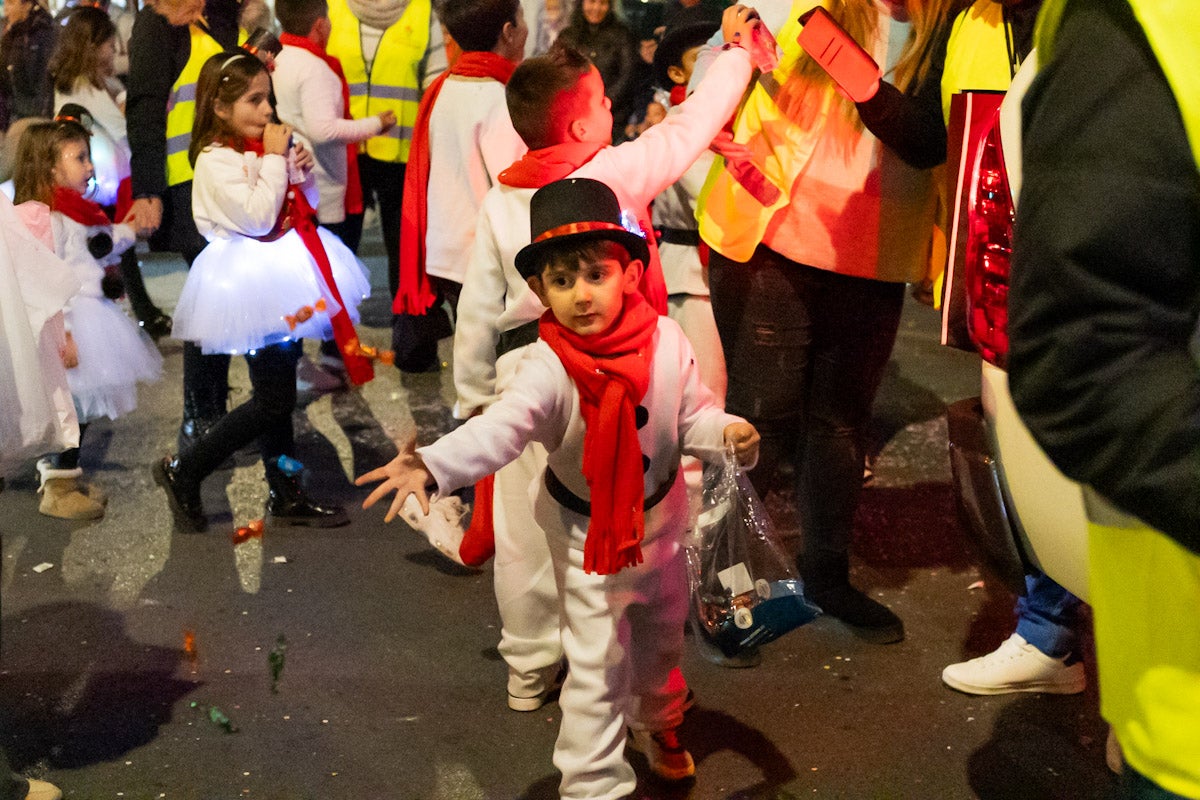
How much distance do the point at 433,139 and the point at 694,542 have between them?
2.24 metres

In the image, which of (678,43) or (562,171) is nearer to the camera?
(562,171)

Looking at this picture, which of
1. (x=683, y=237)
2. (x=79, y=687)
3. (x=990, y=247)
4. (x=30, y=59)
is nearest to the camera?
(x=990, y=247)

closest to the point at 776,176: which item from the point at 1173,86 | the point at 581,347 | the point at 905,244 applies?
the point at 905,244

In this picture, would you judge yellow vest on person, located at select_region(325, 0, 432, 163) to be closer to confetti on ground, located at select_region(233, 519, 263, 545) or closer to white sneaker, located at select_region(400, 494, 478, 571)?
confetti on ground, located at select_region(233, 519, 263, 545)

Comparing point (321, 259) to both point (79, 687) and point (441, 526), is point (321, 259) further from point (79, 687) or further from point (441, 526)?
point (79, 687)

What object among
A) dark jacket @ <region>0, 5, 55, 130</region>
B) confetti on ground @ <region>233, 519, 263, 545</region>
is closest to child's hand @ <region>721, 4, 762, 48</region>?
confetti on ground @ <region>233, 519, 263, 545</region>

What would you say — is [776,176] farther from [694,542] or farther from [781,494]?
[781,494]

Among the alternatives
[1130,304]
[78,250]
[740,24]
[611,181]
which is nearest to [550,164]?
[611,181]

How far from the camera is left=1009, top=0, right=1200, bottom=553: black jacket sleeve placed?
4.31ft

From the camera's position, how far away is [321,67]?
6.04 meters

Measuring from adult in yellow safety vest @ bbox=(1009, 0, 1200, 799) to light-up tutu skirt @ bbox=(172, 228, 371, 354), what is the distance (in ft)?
11.6

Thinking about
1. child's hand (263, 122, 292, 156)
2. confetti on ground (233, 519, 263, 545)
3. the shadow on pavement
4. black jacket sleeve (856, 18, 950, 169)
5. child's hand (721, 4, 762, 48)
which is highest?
child's hand (721, 4, 762, 48)

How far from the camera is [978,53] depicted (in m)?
2.91

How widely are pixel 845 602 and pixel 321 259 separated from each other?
244 centimetres
